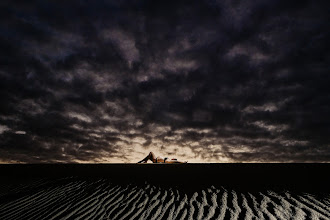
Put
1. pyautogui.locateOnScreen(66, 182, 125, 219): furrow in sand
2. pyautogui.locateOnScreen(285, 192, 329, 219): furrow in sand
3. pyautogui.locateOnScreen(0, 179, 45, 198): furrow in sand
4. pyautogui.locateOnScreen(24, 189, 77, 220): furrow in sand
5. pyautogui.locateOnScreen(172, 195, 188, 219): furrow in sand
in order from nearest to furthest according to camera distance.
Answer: pyautogui.locateOnScreen(285, 192, 329, 219): furrow in sand
pyautogui.locateOnScreen(172, 195, 188, 219): furrow in sand
pyautogui.locateOnScreen(66, 182, 125, 219): furrow in sand
pyautogui.locateOnScreen(24, 189, 77, 220): furrow in sand
pyautogui.locateOnScreen(0, 179, 45, 198): furrow in sand

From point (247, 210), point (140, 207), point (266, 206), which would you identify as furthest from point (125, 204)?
point (266, 206)

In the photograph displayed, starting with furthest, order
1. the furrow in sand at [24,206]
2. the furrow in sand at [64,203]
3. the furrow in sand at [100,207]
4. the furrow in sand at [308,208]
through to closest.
Answer: the furrow in sand at [24,206] → the furrow in sand at [64,203] → the furrow in sand at [100,207] → the furrow in sand at [308,208]

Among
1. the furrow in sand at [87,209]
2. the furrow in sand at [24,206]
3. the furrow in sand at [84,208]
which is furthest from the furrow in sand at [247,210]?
the furrow in sand at [24,206]

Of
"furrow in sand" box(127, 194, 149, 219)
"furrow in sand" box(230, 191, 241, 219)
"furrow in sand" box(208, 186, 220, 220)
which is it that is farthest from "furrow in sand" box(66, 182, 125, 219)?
"furrow in sand" box(230, 191, 241, 219)

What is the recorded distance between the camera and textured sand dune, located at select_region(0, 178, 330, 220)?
5.67 metres

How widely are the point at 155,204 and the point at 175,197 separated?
2.83 feet

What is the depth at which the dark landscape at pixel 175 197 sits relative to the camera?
5785 millimetres

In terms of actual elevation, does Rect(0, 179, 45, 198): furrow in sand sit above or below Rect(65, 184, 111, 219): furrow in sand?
above

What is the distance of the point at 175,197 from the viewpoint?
695 cm

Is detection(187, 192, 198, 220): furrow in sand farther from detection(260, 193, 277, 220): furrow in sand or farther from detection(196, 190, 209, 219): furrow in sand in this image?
detection(260, 193, 277, 220): furrow in sand

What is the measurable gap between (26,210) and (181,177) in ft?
21.1

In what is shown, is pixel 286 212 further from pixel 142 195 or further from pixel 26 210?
pixel 26 210

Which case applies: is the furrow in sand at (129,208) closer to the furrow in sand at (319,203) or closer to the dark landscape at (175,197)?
the dark landscape at (175,197)

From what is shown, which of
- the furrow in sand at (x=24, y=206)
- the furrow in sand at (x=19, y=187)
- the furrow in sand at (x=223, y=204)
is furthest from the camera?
the furrow in sand at (x=19, y=187)
